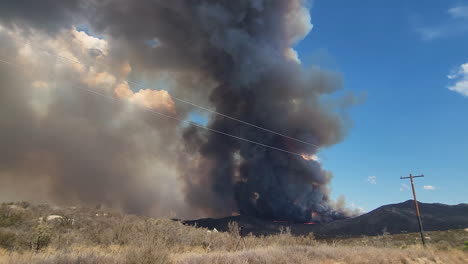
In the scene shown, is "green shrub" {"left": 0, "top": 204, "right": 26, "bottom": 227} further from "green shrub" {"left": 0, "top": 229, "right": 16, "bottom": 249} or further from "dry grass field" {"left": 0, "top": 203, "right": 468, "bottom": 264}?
"green shrub" {"left": 0, "top": 229, "right": 16, "bottom": 249}

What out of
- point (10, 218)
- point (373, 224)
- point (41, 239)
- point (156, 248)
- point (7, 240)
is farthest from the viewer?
point (373, 224)

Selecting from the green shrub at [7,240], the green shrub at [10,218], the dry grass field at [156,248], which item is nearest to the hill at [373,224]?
the green shrub at [10,218]

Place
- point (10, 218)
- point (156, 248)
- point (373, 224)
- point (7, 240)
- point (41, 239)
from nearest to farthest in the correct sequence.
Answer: point (156, 248), point (41, 239), point (7, 240), point (10, 218), point (373, 224)

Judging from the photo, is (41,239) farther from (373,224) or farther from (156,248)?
(373,224)

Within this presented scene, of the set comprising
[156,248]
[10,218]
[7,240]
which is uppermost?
[10,218]

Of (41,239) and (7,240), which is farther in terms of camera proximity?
(7,240)

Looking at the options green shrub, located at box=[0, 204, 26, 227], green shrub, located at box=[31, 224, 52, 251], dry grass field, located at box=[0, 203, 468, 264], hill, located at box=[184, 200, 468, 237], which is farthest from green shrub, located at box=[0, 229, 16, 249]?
hill, located at box=[184, 200, 468, 237]

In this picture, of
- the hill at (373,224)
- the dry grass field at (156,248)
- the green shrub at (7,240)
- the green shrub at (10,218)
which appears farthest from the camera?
the hill at (373,224)

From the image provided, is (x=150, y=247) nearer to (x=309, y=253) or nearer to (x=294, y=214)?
(x=309, y=253)

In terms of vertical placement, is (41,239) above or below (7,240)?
above

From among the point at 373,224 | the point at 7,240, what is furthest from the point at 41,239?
the point at 373,224

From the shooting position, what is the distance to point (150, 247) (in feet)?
27.1

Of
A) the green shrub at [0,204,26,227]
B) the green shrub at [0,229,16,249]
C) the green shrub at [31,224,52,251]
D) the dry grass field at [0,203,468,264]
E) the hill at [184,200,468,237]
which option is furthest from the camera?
the hill at [184,200,468,237]

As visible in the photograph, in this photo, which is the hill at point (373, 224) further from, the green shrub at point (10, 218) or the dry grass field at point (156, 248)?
the dry grass field at point (156, 248)
